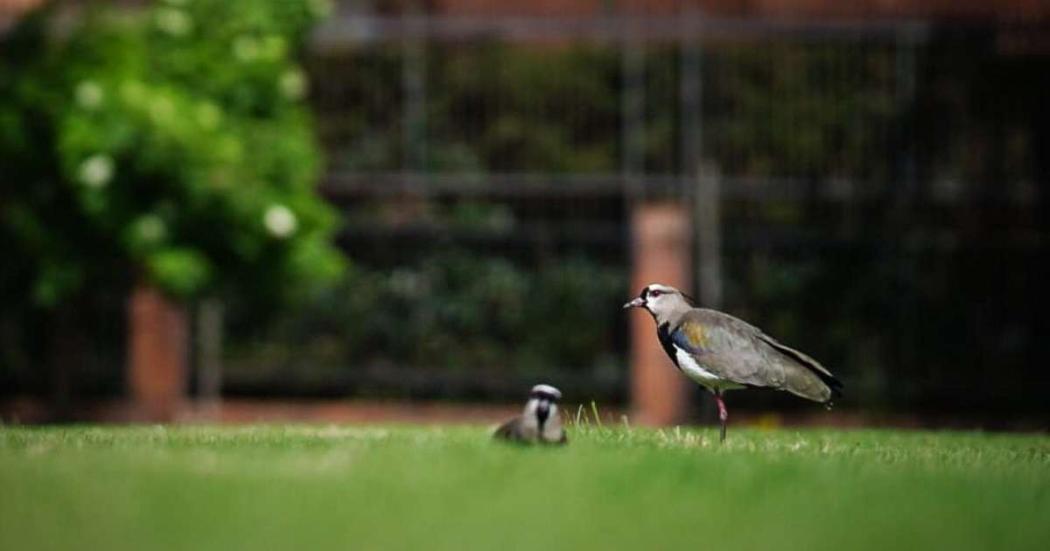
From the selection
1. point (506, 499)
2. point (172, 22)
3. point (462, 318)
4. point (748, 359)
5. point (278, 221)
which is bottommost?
point (462, 318)

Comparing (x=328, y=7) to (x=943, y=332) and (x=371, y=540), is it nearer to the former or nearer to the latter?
(x=943, y=332)

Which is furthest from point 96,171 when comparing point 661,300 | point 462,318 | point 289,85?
point 661,300

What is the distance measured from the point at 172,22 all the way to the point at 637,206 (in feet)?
17.1

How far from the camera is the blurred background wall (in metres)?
21.0

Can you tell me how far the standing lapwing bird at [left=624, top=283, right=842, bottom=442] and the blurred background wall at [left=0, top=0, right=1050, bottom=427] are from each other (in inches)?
433

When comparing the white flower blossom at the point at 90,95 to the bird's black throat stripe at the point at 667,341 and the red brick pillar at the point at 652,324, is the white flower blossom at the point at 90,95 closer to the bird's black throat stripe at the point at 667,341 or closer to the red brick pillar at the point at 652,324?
the red brick pillar at the point at 652,324

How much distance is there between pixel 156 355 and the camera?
21469 millimetres

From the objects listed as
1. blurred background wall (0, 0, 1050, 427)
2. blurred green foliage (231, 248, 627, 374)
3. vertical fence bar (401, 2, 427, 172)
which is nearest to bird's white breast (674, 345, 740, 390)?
blurred background wall (0, 0, 1050, 427)

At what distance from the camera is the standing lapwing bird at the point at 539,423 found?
8.83 m

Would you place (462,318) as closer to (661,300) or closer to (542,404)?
(661,300)

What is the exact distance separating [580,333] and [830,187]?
3.02 m

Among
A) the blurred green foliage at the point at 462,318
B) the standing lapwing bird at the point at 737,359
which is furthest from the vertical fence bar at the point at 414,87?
the standing lapwing bird at the point at 737,359

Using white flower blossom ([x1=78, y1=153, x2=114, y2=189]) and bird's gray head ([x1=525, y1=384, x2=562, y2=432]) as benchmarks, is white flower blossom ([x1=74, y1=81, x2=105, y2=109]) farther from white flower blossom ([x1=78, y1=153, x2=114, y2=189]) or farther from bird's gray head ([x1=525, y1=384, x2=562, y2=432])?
bird's gray head ([x1=525, y1=384, x2=562, y2=432])

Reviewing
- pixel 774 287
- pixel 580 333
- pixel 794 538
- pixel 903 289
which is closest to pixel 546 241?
pixel 580 333
